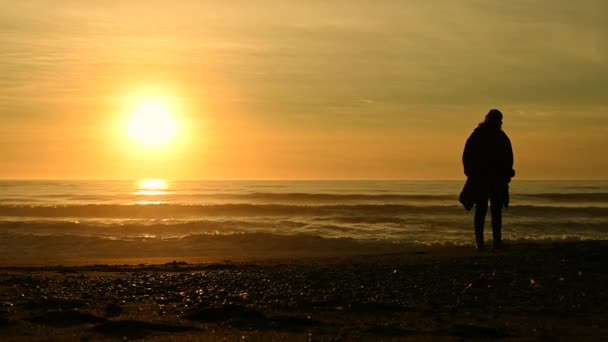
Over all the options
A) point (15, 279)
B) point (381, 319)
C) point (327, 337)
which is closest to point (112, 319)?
point (327, 337)

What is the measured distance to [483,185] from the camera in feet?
34.9

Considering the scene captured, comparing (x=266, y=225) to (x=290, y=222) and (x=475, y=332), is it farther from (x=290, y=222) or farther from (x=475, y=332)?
(x=475, y=332)

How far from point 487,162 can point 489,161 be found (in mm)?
39

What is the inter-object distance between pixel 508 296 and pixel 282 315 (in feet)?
7.97

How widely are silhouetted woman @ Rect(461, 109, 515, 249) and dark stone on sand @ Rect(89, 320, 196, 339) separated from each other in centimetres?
650

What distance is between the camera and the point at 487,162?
10570mm

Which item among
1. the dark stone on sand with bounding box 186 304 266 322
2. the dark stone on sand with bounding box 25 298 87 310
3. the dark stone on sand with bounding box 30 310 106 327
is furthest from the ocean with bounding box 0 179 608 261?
the dark stone on sand with bounding box 186 304 266 322

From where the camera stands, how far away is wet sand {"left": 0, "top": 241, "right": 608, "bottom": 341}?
5.34 m

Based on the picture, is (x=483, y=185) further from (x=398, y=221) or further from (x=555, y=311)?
(x=398, y=221)

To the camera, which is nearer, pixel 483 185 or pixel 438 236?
pixel 483 185

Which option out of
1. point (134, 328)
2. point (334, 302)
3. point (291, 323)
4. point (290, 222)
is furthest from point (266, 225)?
point (134, 328)

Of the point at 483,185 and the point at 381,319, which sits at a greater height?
the point at 483,185

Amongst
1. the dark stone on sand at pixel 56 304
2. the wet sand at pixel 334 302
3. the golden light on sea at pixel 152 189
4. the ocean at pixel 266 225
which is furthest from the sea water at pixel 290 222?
the golden light on sea at pixel 152 189

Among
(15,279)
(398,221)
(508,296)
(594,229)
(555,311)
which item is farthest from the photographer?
(398,221)
